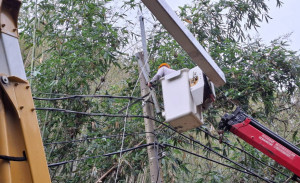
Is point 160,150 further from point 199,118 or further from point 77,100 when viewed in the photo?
point 77,100

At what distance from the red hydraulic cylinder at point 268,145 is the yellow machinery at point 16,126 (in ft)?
8.82

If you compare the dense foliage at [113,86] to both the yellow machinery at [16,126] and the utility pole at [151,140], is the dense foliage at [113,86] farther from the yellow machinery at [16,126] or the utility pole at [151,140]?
the yellow machinery at [16,126]

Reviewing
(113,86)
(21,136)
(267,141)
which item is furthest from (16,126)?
(113,86)

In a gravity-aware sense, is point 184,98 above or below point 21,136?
above

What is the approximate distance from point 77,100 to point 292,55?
2968mm

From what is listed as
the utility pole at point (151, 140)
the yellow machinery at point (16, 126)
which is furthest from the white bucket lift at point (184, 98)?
the yellow machinery at point (16, 126)

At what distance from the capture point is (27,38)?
17.8ft

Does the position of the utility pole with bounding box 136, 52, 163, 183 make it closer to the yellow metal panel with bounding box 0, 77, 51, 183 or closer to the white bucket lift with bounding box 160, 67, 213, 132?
the white bucket lift with bounding box 160, 67, 213, 132

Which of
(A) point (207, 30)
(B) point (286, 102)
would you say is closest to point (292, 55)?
(B) point (286, 102)

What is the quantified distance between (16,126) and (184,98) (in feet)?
5.23

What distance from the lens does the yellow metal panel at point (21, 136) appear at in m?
1.38

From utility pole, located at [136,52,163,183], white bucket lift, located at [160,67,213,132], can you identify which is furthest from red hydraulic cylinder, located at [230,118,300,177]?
white bucket lift, located at [160,67,213,132]

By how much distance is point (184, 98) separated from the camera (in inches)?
113

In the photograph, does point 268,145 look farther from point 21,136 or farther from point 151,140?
point 21,136
